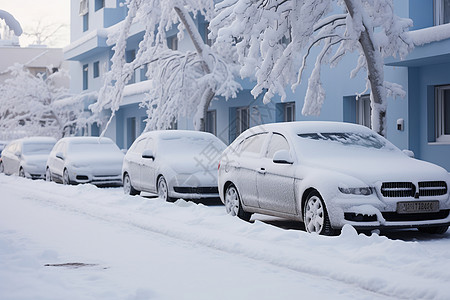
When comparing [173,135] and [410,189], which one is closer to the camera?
[410,189]

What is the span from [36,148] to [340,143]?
1900cm

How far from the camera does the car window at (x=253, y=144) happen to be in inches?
485

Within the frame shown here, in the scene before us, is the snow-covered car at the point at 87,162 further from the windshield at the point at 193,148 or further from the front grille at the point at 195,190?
the front grille at the point at 195,190

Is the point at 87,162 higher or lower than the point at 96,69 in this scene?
lower

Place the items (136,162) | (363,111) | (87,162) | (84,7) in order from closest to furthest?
(136,162), (363,111), (87,162), (84,7)

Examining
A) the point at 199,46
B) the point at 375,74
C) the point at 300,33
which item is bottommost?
the point at 375,74

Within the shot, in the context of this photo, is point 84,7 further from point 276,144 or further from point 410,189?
point 410,189

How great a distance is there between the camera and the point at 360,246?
8781 mm

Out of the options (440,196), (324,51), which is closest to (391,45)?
(324,51)

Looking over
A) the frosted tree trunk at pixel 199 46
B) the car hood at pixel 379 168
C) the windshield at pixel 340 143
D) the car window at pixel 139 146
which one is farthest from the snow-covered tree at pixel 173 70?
the car hood at pixel 379 168

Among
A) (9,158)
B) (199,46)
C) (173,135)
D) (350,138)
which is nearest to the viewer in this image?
(350,138)

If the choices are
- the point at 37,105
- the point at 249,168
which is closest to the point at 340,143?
the point at 249,168

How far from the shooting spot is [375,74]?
14.7 metres

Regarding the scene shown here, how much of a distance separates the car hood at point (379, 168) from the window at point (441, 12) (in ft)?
26.9
